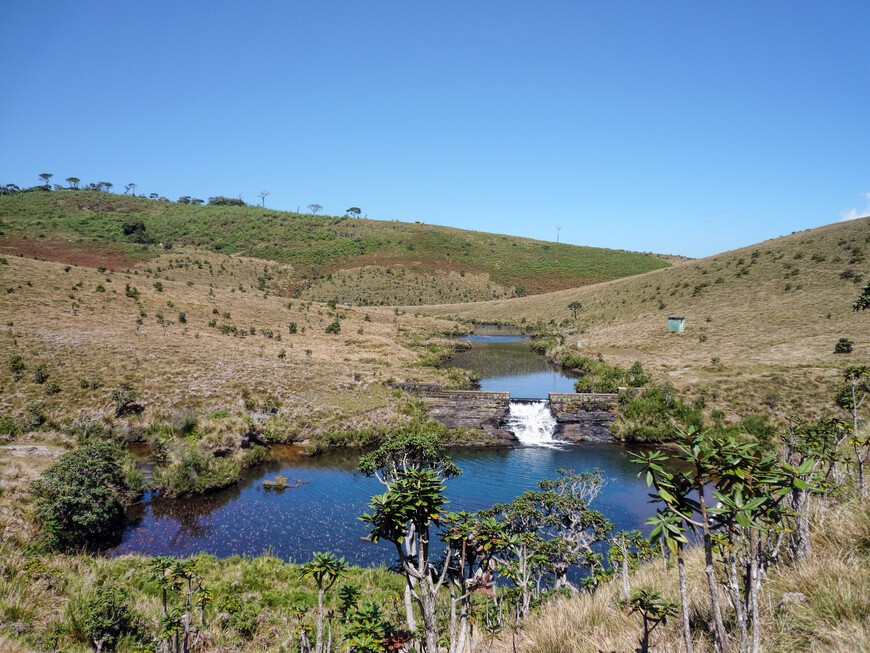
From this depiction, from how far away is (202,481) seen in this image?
21.6 metres

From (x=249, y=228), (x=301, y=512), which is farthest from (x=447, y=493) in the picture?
(x=249, y=228)

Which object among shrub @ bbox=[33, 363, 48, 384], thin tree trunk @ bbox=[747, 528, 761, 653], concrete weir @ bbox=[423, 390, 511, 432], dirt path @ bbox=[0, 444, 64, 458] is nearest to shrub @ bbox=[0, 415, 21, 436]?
dirt path @ bbox=[0, 444, 64, 458]

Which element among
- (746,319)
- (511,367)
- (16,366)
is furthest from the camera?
(746,319)

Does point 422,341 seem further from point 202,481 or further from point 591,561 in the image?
point 591,561

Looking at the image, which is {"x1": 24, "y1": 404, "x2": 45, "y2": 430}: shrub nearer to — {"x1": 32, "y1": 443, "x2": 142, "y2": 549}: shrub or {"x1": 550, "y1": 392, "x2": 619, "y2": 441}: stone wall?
{"x1": 32, "y1": 443, "x2": 142, "y2": 549}: shrub

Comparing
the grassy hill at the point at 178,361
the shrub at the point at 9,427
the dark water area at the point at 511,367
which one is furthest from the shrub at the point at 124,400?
the dark water area at the point at 511,367

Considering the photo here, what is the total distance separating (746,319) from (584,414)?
35861 millimetres

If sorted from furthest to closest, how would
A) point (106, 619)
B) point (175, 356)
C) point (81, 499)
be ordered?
1. point (175, 356)
2. point (81, 499)
3. point (106, 619)

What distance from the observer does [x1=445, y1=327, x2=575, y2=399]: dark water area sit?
134 ft

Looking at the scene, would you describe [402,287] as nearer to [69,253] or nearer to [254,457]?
[69,253]

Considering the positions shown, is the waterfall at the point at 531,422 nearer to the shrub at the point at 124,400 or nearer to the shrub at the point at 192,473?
the shrub at the point at 192,473

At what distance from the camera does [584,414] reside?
31.3 m

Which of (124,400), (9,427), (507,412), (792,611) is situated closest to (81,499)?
(9,427)

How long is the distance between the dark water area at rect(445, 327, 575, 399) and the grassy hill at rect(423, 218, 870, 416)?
6884mm
